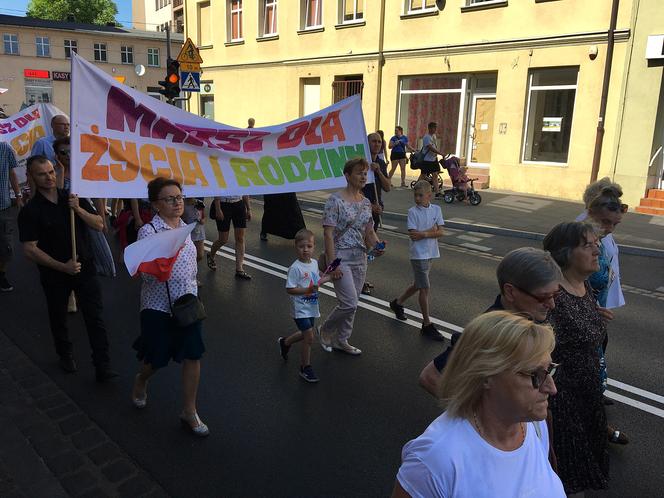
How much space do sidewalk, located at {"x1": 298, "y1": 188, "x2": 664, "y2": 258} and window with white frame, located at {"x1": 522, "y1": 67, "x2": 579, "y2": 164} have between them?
150cm

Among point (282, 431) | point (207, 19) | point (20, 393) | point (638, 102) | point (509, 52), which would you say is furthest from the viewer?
point (207, 19)

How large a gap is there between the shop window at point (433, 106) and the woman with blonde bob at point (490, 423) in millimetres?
17792

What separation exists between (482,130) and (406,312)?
516 inches

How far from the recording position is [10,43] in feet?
165

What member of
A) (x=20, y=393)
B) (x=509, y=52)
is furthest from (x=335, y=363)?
(x=509, y=52)

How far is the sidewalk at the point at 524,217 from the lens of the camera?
36.2ft

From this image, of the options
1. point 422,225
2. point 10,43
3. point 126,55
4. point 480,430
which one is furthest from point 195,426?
point 126,55

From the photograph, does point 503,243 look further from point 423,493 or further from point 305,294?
point 423,493

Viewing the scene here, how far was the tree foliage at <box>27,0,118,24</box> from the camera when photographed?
6975 cm

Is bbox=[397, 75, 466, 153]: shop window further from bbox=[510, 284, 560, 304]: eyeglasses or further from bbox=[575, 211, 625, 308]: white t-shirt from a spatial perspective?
bbox=[510, 284, 560, 304]: eyeglasses

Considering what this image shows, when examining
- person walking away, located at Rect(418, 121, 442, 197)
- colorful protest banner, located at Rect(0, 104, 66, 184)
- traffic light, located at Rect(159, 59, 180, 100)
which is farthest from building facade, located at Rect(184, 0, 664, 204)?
colorful protest banner, located at Rect(0, 104, 66, 184)

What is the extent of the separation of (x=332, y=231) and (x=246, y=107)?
78.6 feet

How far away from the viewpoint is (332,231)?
16.7ft

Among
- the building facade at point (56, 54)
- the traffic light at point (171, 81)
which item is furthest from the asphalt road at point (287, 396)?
the building facade at point (56, 54)
